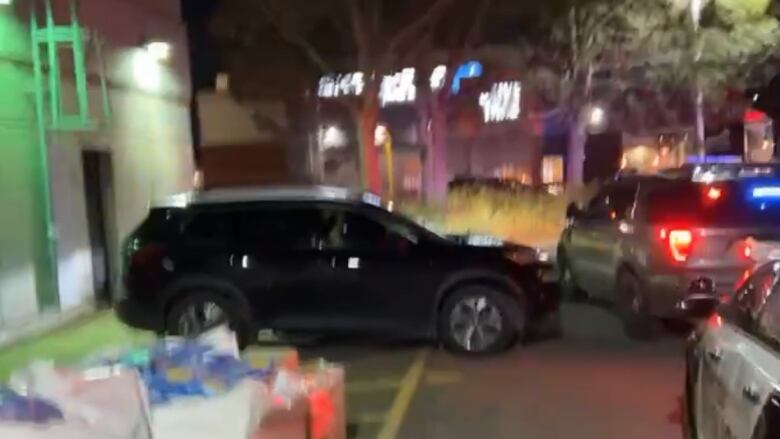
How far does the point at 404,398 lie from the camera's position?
1042 centimetres

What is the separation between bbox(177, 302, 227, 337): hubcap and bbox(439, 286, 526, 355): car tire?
236 centimetres

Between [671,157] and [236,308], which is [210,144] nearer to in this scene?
[671,157]

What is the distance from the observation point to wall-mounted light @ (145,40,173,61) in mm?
20109

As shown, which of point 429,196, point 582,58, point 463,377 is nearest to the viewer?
point 463,377

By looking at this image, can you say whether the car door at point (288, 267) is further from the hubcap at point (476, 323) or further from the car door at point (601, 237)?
the car door at point (601, 237)

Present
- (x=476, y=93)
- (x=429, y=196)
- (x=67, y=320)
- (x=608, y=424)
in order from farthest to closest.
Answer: (x=476, y=93) < (x=429, y=196) < (x=67, y=320) < (x=608, y=424)

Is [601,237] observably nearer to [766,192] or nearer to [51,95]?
[766,192]

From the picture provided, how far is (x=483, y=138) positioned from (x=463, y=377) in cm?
4002

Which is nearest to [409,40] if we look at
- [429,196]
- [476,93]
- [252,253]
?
[429,196]

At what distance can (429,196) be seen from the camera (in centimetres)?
3491

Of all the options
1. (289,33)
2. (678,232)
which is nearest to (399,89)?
(289,33)

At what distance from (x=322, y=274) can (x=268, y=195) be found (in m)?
1.08

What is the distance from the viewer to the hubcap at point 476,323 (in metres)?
12.6

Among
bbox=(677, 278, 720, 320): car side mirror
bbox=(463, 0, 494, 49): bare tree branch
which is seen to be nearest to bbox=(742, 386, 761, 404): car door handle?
bbox=(677, 278, 720, 320): car side mirror
